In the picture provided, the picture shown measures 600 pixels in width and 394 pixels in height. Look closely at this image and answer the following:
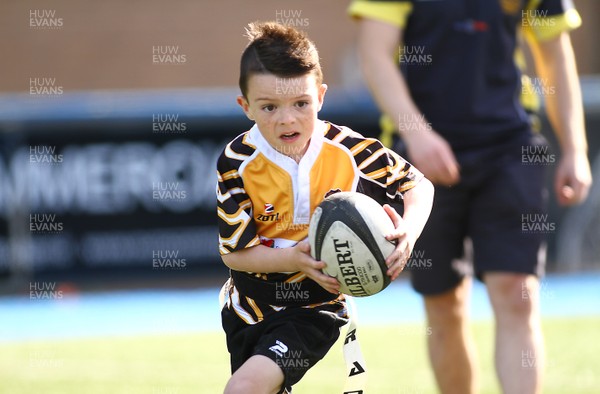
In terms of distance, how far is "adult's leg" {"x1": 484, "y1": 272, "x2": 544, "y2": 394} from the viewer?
4672 mm

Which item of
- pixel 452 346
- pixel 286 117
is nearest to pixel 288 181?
pixel 286 117

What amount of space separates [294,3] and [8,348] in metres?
12.4

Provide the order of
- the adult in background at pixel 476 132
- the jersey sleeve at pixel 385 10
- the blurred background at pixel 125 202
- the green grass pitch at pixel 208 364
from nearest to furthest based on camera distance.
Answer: the adult in background at pixel 476 132 < the jersey sleeve at pixel 385 10 < the green grass pitch at pixel 208 364 < the blurred background at pixel 125 202

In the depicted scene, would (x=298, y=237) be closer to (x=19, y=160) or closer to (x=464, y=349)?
(x=464, y=349)

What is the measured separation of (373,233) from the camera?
3807 millimetres

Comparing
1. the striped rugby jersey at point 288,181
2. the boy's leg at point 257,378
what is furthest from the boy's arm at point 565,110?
the boy's leg at point 257,378

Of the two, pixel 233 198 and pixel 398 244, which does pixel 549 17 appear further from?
pixel 233 198

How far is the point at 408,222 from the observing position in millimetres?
4066

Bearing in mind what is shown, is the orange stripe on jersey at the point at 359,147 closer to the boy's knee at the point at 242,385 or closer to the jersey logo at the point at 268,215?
the jersey logo at the point at 268,215

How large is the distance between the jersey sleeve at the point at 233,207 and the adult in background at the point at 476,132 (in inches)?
37.3

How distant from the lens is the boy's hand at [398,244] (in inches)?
151

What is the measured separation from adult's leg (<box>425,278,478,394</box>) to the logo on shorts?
4.62 ft

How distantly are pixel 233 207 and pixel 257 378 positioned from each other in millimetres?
673

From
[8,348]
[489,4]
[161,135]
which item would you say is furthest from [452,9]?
[161,135]
